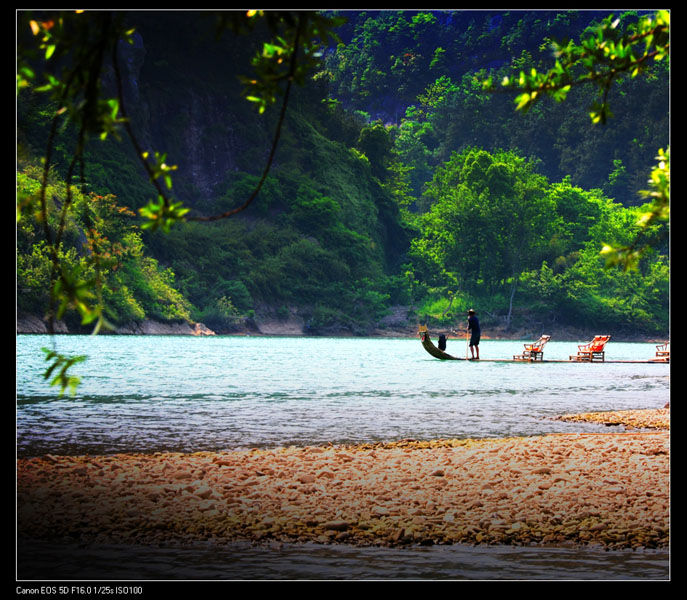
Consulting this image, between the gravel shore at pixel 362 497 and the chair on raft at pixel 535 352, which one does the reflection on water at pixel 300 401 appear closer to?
the chair on raft at pixel 535 352

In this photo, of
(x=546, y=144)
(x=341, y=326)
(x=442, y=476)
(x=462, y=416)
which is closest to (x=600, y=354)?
(x=462, y=416)

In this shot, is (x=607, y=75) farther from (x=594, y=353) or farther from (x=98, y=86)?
(x=594, y=353)

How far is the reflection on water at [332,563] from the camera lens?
634cm

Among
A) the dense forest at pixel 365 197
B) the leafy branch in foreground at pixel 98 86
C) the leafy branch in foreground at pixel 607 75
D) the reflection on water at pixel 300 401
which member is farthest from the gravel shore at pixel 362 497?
the dense forest at pixel 365 197

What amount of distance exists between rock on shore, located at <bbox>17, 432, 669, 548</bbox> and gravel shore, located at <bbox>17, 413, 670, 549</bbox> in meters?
0.02

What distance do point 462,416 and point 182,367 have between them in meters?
18.0

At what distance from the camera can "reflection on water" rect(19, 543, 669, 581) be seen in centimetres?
634

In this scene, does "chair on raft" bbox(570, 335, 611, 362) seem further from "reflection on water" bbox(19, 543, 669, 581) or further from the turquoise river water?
"reflection on water" bbox(19, 543, 669, 581)

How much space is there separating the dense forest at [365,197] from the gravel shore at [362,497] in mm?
53949

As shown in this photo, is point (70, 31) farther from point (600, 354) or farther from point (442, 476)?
point (600, 354)

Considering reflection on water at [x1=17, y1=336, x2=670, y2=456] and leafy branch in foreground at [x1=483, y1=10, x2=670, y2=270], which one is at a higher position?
leafy branch in foreground at [x1=483, y1=10, x2=670, y2=270]

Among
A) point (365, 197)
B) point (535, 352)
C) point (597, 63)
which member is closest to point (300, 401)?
point (535, 352)

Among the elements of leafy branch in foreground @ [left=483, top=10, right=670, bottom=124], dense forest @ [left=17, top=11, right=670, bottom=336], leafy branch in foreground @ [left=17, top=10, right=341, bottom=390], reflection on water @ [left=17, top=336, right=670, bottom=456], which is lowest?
reflection on water @ [left=17, top=336, right=670, bottom=456]

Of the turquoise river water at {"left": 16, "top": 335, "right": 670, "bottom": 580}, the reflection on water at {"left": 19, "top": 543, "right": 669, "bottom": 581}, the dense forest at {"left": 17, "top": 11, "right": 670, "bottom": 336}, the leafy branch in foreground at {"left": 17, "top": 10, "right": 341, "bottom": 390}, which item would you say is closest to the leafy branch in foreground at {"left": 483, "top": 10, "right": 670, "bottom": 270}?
the leafy branch in foreground at {"left": 17, "top": 10, "right": 341, "bottom": 390}
